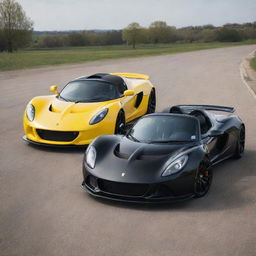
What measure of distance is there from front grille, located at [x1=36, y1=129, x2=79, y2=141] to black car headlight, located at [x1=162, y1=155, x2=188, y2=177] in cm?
338

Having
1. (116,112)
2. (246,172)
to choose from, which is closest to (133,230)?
(246,172)

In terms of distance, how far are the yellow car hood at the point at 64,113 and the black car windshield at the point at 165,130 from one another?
7.06 feet

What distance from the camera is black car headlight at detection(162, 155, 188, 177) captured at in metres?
7.02

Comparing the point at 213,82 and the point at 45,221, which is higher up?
the point at 45,221

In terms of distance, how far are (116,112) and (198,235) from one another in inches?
211

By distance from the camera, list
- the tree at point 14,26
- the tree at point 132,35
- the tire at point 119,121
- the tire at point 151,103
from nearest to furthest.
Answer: the tire at point 119,121 → the tire at point 151,103 → the tree at point 14,26 → the tree at point 132,35

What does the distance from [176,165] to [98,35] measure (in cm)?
11379

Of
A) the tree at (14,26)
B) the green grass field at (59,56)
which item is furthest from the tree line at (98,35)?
the green grass field at (59,56)

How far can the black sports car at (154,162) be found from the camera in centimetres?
693

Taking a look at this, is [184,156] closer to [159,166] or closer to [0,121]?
[159,166]

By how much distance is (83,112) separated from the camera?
10.8 metres

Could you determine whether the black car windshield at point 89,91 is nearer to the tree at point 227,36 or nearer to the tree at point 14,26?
the tree at point 14,26

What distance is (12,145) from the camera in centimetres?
1069

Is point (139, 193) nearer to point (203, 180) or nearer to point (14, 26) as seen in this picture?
point (203, 180)
